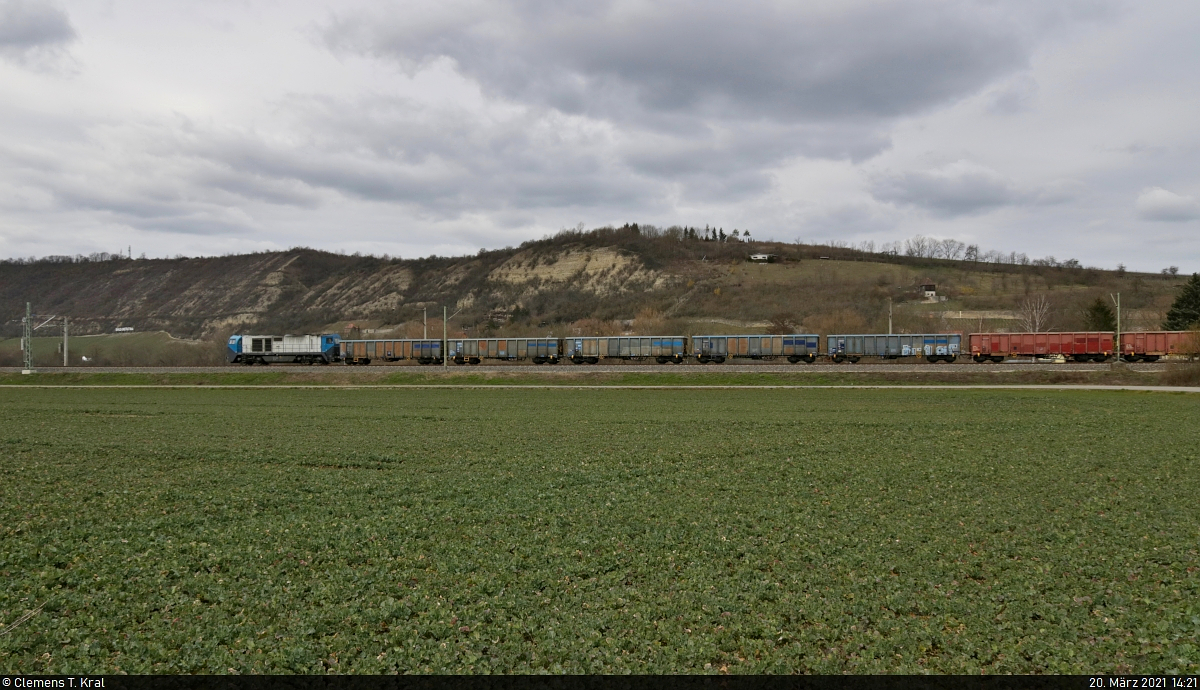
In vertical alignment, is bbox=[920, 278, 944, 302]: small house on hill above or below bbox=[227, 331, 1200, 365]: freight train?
above

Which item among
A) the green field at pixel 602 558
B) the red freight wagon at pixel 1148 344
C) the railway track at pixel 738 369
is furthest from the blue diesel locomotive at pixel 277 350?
the red freight wagon at pixel 1148 344

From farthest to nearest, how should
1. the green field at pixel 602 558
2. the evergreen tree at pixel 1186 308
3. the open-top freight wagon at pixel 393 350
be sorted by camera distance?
the open-top freight wagon at pixel 393 350
the evergreen tree at pixel 1186 308
the green field at pixel 602 558

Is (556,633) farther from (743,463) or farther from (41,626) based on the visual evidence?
(743,463)

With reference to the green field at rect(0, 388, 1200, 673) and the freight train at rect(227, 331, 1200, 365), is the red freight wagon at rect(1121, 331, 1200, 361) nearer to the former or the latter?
the freight train at rect(227, 331, 1200, 365)

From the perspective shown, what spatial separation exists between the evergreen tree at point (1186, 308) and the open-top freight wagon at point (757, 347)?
4038cm

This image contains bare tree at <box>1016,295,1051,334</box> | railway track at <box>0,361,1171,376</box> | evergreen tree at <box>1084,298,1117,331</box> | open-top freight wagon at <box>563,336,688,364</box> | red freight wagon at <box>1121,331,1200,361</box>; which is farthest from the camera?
bare tree at <box>1016,295,1051,334</box>

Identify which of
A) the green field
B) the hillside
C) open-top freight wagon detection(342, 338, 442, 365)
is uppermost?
the hillside

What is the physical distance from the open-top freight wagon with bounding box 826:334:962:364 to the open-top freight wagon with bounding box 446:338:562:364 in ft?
99.8

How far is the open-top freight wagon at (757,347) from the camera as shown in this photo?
71.0m

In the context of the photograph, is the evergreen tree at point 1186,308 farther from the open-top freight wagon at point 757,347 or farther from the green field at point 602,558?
the green field at point 602,558

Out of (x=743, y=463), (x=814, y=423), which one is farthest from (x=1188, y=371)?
(x=743, y=463)

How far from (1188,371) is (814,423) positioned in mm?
41753

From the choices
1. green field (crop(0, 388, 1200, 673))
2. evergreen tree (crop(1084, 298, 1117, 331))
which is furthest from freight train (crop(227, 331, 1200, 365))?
green field (crop(0, 388, 1200, 673))

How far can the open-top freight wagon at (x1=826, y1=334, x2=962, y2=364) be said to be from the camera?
68062 millimetres
